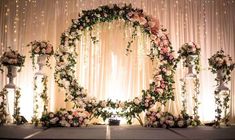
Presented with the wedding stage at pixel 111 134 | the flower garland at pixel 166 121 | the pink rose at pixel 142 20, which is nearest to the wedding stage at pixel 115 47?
the pink rose at pixel 142 20

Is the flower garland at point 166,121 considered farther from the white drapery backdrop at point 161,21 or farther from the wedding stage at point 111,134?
the white drapery backdrop at point 161,21

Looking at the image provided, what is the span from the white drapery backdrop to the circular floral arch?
3.19ft

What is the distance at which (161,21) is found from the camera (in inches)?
308

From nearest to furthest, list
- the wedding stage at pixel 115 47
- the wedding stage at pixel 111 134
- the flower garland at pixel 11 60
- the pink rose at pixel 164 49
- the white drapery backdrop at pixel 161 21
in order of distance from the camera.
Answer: the wedding stage at pixel 111 134
the flower garland at pixel 11 60
the pink rose at pixel 164 49
the wedding stage at pixel 115 47
the white drapery backdrop at pixel 161 21

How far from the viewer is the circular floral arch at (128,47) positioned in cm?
644

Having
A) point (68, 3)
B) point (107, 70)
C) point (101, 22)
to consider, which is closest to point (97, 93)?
point (107, 70)

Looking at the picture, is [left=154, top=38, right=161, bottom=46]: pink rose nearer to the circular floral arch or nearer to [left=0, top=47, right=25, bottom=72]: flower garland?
the circular floral arch

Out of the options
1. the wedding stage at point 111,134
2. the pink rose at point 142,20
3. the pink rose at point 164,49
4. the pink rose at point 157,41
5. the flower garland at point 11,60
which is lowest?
the wedding stage at point 111,134

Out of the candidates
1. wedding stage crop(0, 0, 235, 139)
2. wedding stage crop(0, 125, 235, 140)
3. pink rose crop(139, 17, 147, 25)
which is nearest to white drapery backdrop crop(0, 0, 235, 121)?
wedding stage crop(0, 0, 235, 139)

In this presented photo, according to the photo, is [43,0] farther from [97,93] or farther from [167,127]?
[167,127]

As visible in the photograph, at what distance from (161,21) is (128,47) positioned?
1508mm

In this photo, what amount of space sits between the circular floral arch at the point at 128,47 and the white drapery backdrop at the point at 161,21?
97cm

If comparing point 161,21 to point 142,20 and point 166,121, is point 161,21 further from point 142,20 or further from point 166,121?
point 166,121

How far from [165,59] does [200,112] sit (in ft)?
5.47
